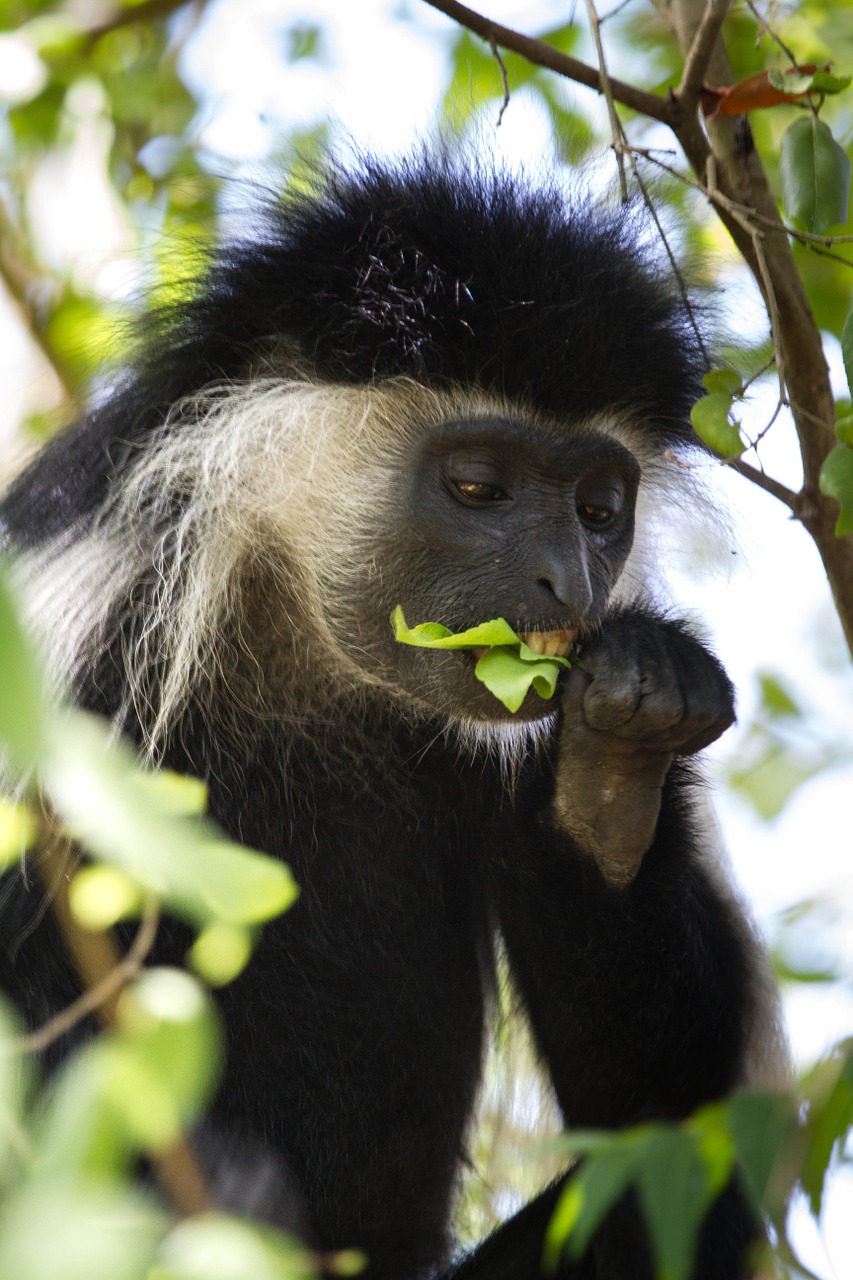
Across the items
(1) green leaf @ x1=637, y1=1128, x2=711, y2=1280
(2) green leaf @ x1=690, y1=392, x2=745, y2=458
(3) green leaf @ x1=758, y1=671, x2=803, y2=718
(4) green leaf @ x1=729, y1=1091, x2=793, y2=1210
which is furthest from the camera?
(3) green leaf @ x1=758, y1=671, x2=803, y2=718

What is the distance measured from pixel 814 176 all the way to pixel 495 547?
94cm

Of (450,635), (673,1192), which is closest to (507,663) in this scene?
(450,635)

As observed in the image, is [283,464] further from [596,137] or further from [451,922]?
[596,137]

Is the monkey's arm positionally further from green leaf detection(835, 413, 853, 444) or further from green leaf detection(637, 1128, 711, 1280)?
green leaf detection(637, 1128, 711, 1280)

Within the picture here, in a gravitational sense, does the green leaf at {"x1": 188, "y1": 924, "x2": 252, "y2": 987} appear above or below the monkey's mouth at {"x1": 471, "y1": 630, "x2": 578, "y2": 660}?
above

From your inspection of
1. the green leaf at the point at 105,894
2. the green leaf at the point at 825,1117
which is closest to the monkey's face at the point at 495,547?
the green leaf at the point at 825,1117

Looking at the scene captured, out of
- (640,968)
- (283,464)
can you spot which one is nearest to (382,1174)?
(640,968)

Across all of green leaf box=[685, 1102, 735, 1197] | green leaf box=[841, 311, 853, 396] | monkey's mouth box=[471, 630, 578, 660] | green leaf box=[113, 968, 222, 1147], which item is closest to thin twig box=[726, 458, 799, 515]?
monkey's mouth box=[471, 630, 578, 660]

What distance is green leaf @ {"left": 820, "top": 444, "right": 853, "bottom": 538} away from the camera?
2.21 metres

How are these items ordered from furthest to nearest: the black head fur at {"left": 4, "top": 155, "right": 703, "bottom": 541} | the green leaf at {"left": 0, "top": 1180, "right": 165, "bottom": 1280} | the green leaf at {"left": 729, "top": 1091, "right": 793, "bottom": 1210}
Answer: the black head fur at {"left": 4, "top": 155, "right": 703, "bottom": 541}
the green leaf at {"left": 729, "top": 1091, "right": 793, "bottom": 1210}
the green leaf at {"left": 0, "top": 1180, "right": 165, "bottom": 1280}

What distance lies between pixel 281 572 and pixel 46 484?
56cm

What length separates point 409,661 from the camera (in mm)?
3152

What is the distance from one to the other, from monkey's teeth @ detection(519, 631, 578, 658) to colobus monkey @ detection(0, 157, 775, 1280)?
1 centimetres

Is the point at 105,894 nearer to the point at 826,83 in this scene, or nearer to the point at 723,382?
the point at 723,382
